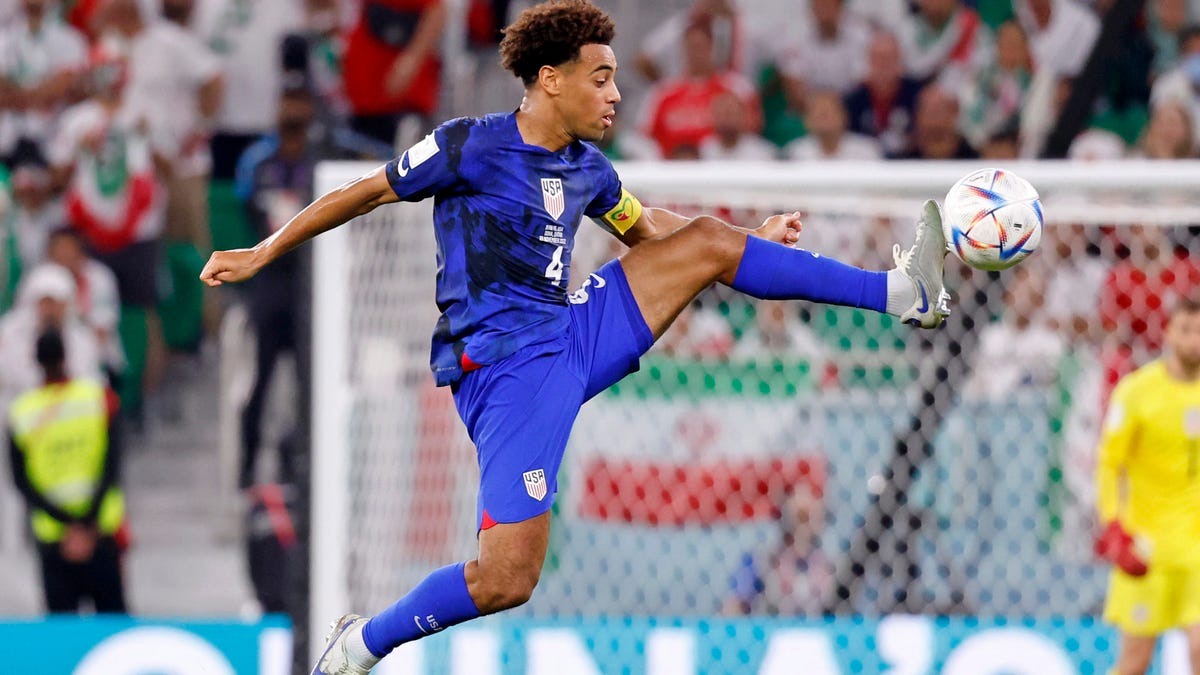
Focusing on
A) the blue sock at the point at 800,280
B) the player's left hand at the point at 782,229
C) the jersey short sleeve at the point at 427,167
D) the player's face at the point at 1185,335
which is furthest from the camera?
the player's face at the point at 1185,335

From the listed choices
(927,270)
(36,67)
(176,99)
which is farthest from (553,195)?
(36,67)

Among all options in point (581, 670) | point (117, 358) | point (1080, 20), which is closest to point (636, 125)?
point (1080, 20)

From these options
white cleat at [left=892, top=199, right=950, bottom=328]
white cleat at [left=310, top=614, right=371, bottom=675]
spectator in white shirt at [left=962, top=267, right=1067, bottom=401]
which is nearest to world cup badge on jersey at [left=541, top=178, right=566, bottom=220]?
white cleat at [left=892, top=199, right=950, bottom=328]

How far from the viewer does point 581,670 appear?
6.52m

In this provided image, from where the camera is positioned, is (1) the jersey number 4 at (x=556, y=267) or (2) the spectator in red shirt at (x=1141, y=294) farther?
(2) the spectator in red shirt at (x=1141, y=294)

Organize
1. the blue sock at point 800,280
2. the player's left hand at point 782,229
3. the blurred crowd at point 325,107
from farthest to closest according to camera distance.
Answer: the blurred crowd at point 325,107 < the player's left hand at point 782,229 < the blue sock at point 800,280

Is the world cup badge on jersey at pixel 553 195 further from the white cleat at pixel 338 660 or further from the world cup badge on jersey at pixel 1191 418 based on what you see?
the world cup badge on jersey at pixel 1191 418

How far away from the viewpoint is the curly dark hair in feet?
14.6

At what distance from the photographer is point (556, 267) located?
180 inches

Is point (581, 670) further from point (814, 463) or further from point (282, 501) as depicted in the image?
point (282, 501)

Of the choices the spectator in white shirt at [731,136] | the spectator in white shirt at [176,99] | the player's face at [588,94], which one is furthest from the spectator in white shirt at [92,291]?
the player's face at [588,94]

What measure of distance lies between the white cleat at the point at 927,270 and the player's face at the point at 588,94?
0.87 m

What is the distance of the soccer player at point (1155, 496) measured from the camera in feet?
20.6

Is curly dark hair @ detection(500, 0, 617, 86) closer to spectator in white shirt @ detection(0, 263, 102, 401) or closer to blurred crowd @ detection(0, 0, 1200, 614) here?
blurred crowd @ detection(0, 0, 1200, 614)
